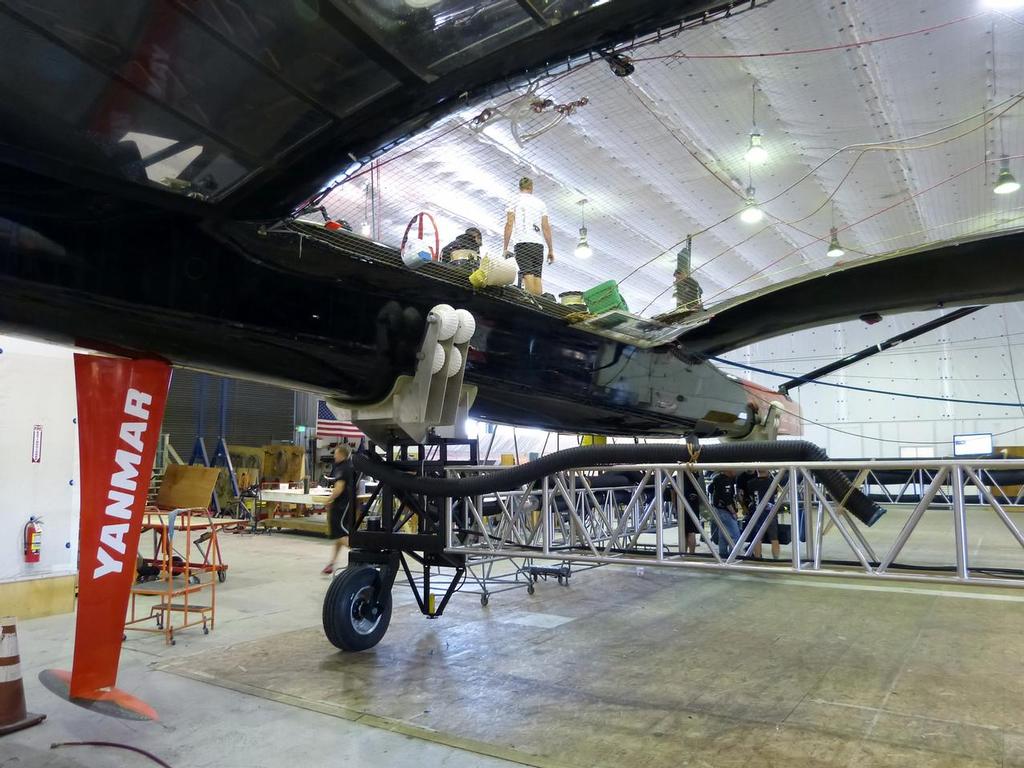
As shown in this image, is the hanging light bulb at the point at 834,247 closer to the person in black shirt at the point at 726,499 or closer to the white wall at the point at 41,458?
the person in black shirt at the point at 726,499

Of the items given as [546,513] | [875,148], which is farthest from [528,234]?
[875,148]

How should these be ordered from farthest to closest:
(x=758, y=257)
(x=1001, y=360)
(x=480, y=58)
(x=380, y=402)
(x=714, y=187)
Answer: (x=1001, y=360) → (x=758, y=257) → (x=714, y=187) → (x=380, y=402) → (x=480, y=58)

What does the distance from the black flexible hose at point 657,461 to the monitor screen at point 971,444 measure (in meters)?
17.8

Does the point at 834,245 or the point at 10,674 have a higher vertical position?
the point at 834,245

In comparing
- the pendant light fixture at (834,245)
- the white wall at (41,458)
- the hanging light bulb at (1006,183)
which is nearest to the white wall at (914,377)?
the pendant light fixture at (834,245)

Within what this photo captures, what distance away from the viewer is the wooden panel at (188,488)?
610cm

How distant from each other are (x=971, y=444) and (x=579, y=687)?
746 inches

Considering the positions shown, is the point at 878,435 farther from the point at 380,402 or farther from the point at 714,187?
the point at 380,402

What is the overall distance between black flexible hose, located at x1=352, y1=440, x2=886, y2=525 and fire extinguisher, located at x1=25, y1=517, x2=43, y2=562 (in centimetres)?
398

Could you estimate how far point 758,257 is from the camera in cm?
1483

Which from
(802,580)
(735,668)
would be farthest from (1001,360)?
(735,668)

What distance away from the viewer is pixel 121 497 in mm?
2941

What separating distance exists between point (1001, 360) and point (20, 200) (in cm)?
2395

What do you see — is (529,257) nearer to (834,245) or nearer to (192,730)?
(192,730)
